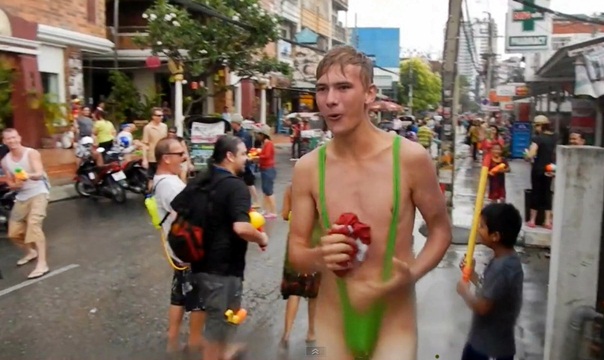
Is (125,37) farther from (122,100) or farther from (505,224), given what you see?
(505,224)

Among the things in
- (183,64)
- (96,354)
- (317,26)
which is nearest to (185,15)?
(183,64)

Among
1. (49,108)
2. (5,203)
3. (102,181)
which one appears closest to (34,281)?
(5,203)

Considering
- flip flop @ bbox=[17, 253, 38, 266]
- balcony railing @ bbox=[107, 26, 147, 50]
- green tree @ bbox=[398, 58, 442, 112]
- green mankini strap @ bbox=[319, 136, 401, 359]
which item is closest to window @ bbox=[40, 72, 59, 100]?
balcony railing @ bbox=[107, 26, 147, 50]

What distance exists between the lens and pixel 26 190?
7449 mm

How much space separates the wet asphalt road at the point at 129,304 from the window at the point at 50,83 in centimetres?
936

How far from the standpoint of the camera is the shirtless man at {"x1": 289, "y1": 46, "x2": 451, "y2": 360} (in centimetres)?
268

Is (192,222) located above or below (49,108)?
below

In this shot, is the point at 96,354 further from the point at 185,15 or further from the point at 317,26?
the point at 317,26

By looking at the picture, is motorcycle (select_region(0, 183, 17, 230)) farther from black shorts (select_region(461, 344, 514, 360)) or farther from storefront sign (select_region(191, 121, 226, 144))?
black shorts (select_region(461, 344, 514, 360))

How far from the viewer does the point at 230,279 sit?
169 inches

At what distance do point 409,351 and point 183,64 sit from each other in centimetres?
1817

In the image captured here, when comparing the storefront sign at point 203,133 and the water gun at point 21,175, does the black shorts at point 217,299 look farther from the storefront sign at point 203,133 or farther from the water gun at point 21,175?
the storefront sign at point 203,133

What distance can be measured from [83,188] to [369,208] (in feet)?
37.8

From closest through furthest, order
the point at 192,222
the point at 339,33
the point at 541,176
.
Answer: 1. the point at 192,222
2. the point at 541,176
3. the point at 339,33
